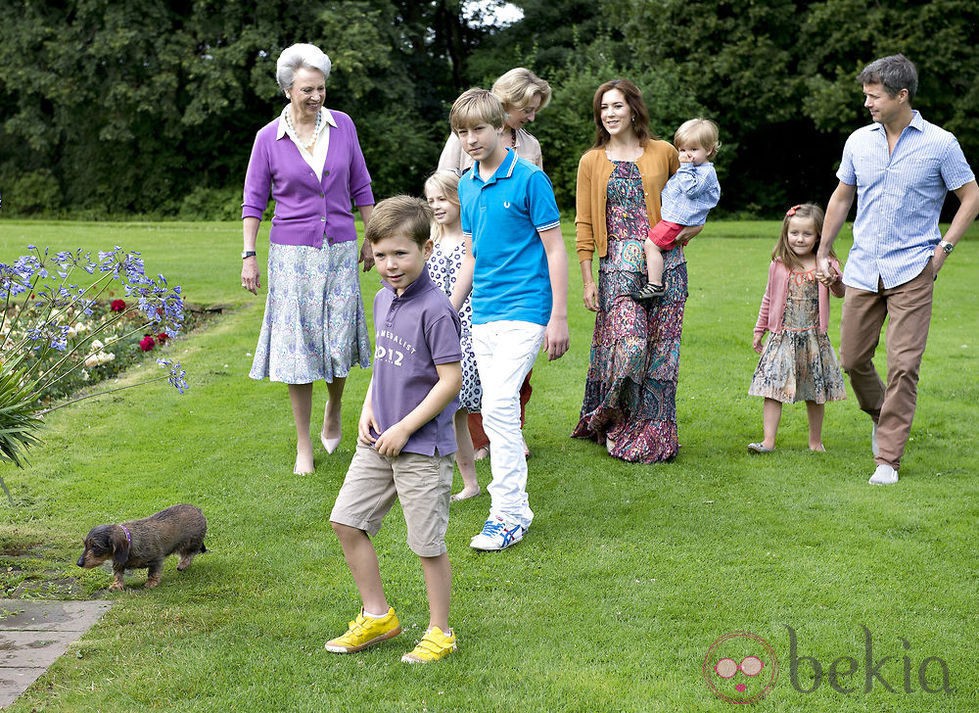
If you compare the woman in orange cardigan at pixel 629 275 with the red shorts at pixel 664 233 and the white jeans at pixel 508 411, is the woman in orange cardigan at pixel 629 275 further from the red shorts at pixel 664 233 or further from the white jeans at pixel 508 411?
the white jeans at pixel 508 411

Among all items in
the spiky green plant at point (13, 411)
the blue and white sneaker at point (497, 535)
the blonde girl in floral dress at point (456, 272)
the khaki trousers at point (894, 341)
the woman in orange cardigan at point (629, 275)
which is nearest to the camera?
the spiky green plant at point (13, 411)

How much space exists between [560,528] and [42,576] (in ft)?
7.64

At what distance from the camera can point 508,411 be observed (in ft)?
17.3

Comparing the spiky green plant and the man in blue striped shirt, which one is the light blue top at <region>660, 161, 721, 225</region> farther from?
the spiky green plant

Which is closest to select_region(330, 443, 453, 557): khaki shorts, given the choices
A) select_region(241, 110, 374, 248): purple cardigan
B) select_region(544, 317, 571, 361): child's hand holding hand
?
select_region(544, 317, 571, 361): child's hand holding hand

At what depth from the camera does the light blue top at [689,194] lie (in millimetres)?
6352

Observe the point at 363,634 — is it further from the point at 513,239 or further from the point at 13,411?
the point at 513,239

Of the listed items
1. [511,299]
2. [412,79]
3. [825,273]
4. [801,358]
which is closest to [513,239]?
[511,299]

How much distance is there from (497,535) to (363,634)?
125cm

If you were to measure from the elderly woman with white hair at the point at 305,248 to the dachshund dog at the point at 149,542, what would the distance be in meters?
1.59

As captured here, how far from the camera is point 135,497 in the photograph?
6.04 metres

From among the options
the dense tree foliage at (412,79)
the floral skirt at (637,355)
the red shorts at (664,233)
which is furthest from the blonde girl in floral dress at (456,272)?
the dense tree foliage at (412,79)

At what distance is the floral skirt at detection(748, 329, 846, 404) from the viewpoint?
689cm

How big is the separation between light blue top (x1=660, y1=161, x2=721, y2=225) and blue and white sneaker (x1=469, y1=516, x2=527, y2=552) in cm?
209
